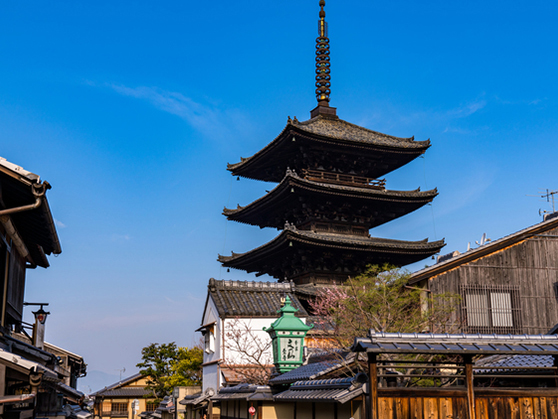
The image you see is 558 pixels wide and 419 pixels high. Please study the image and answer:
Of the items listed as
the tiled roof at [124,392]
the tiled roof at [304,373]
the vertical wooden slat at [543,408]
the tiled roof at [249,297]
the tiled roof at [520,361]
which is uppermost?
the tiled roof at [249,297]

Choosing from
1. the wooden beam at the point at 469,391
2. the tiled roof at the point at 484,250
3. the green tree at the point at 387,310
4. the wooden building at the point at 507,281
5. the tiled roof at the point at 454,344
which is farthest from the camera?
the wooden building at the point at 507,281

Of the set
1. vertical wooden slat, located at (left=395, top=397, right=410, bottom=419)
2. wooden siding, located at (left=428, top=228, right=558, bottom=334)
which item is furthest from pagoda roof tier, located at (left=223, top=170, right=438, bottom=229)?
vertical wooden slat, located at (left=395, top=397, right=410, bottom=419)

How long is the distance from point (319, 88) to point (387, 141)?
5597 mm

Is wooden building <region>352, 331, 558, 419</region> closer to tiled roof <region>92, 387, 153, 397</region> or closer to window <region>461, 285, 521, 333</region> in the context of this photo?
window <region>461, 285, 521, 333</region>

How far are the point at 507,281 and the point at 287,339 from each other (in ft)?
48.6

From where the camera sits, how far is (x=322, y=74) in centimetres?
3722

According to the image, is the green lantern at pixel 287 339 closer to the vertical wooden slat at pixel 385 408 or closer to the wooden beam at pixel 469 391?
the vertical wooden slat at pixel 385 408

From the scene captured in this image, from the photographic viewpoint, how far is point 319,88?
3722 centimetres

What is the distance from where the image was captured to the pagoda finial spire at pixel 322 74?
119ft

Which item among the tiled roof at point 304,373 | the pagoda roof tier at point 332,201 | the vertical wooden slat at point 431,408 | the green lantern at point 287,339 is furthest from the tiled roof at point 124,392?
the vertical wooden slat at point 431,408

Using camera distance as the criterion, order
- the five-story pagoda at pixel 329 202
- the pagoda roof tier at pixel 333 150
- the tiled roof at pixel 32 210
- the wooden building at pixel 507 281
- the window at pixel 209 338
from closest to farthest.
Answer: the tiled roof at pixel 32 210
the wooden building at pixel 507 281
the window at pixel 209 338
the five-story pagoda at pixel 329 202
the pagoda roof tier at pixel 333 150

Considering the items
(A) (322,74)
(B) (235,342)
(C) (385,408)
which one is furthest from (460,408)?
(A) (322,74)

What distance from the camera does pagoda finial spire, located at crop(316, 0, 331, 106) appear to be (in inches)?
1459

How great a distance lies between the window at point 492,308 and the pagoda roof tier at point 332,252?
7038 millimetres
